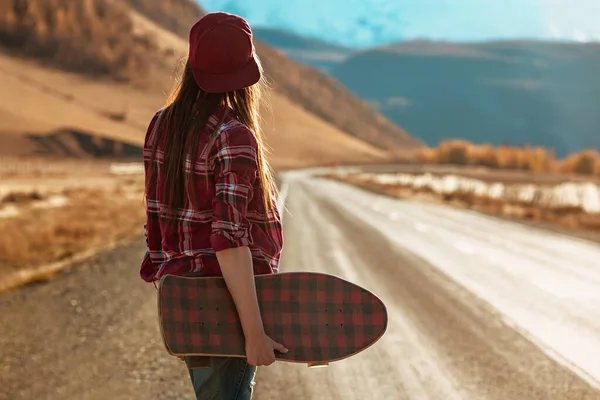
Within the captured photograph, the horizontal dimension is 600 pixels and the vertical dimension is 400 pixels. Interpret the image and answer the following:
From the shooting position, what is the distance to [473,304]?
9.66 meters

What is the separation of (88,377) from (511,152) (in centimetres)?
14261

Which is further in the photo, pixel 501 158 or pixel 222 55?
pixel 501 158

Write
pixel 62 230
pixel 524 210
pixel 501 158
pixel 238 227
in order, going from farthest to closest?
pixel 501 158, pixel 524 210, pixel 62 230, pixel 238 227

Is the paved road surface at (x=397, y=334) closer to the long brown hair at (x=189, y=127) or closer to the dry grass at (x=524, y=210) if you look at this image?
the long brown hair at (x=189, y=127)

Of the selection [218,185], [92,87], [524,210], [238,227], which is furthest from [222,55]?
[92,87]

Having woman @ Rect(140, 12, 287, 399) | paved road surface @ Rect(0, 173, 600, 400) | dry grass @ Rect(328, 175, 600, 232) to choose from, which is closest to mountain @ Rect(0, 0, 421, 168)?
dry grass @ Rect(328, 175, 600, 232)

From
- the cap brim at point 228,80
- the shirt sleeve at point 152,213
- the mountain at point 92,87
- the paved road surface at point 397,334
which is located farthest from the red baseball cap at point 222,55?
the mountain at point 92,87

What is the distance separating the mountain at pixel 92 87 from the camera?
10275cm

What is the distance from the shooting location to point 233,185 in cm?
273

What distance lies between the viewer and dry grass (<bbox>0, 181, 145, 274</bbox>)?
16.8 m

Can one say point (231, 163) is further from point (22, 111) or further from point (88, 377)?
point (22, 111)

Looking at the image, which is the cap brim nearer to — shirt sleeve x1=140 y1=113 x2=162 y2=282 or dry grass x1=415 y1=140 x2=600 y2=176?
shirt sleeve x1=140 y1=113 x2=162 y2=282

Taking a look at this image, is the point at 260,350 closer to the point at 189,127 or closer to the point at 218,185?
the point at 218,185

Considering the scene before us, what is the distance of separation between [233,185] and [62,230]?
1925 cm
